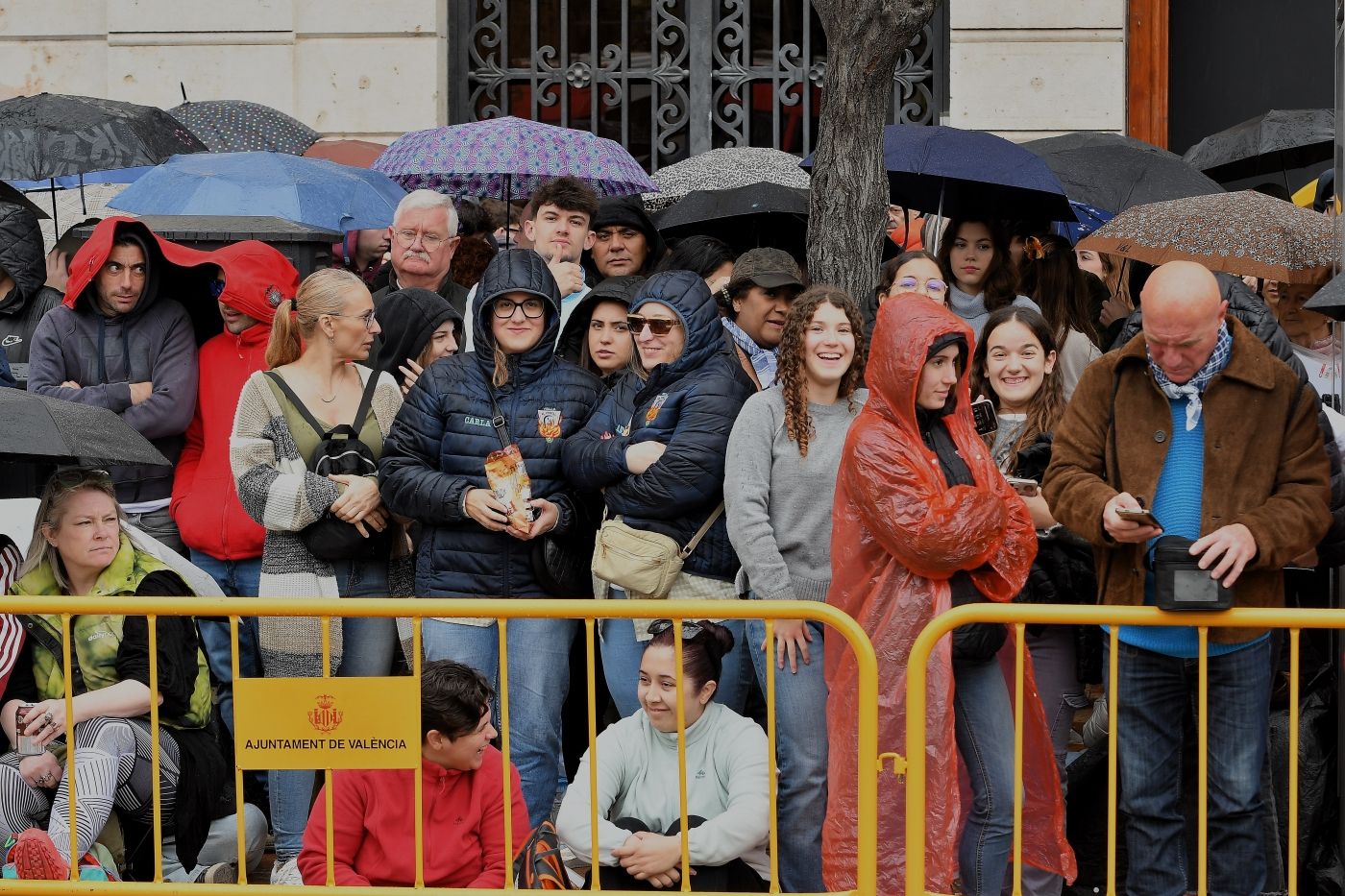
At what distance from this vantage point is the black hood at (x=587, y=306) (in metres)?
6.60

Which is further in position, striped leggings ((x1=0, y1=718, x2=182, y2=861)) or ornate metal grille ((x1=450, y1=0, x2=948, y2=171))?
ornate metal grille ((x1=450, y1=0, x2=948, y2=171))

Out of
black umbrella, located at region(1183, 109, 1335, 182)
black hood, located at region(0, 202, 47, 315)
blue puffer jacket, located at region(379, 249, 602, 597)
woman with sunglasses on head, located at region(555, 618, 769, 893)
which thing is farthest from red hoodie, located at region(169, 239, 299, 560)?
black umbrella, located at region(1183, 109, 1335, 182)

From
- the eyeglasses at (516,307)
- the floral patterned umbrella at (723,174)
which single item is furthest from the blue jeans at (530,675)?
the floral patterned umbrella at (723,174)

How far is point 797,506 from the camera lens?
579 centimetres

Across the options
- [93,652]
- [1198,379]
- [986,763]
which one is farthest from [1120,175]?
[93,652]

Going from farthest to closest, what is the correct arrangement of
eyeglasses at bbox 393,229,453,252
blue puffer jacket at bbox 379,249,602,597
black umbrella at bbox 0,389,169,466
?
eyeglasses at bbox 393,229,453,252, blue puffer jacket at bbox 379,249,602,597, black umbrella at bbox 0,389,169,466

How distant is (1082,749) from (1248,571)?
1.30 metres

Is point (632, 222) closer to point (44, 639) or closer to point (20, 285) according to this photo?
point (20, 285)

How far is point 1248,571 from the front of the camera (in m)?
5.22

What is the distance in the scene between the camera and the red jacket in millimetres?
5246

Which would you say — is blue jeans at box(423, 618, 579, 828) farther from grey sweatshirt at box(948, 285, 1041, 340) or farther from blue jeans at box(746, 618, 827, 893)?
grey sweatshirt at box(948, 285, 1041, 340)

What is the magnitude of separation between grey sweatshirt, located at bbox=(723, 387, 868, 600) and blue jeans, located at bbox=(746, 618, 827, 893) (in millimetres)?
232

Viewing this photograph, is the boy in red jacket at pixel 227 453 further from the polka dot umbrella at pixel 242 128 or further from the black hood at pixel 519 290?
the polka dot umbrella at pixel 242 128

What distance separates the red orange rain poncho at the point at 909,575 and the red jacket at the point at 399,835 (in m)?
A: 1.00
